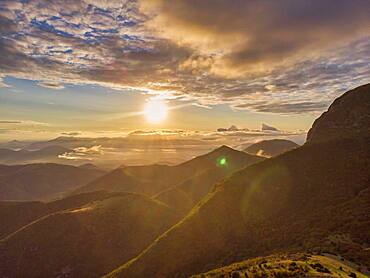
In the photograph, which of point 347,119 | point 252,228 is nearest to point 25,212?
point 252,228

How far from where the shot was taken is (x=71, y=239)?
130m

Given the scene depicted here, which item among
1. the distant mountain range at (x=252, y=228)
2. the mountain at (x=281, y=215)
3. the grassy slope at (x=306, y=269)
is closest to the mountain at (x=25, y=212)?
the distant mountain range at (x=252, y=228)

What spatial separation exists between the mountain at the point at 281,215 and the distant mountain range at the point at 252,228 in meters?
0.29

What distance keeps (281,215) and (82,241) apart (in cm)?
8196

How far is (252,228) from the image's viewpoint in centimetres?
8294

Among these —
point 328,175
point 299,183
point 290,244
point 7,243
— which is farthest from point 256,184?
point 7,243

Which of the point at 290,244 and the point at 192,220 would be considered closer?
the point at 290,244

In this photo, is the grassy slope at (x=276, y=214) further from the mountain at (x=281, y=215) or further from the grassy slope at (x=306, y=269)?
the grassy slope at (x=306, y=269)

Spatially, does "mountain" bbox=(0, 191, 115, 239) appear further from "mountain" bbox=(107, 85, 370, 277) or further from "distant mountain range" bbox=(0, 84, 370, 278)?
"mountain" bbox=(107, 85, 370, 277)

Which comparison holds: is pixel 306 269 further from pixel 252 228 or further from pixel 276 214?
pixel 276 214

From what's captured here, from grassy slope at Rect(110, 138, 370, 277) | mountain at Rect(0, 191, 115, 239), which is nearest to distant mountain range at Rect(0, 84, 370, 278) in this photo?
grassy slope at Rect(110, 138, 370, 277)

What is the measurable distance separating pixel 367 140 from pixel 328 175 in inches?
759

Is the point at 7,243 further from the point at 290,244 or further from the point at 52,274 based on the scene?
the point at 290,244

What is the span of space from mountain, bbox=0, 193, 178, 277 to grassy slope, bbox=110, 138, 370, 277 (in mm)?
37391
